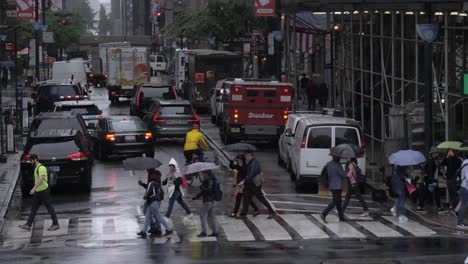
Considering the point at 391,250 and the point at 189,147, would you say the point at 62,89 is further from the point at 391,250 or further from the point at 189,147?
the point at 391,250

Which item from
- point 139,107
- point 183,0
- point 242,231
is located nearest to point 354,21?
point 139,107

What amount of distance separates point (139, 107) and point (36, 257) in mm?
28666

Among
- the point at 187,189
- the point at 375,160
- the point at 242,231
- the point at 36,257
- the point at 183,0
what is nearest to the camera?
the point at 36,257

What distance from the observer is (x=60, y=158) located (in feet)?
83.9

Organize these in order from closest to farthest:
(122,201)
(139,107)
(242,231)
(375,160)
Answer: (242,231)
(122,201)
(375,160)
(139,107)

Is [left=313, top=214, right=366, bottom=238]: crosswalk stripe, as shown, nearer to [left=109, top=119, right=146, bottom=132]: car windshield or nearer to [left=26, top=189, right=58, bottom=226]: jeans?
[left=26, top=189, right=58, bottom=226]: jeans

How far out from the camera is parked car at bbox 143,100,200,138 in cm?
3694

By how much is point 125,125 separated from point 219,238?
46.2 ft

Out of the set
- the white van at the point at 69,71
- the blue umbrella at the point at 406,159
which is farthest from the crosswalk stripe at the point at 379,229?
the white van at the point at 69,71

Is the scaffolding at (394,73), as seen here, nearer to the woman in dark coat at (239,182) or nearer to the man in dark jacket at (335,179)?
the man in dark jacket at (335,179)

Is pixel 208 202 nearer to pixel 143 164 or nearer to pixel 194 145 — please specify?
pixel 143 164

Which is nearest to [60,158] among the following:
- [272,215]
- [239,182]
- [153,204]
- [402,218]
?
[239,182]

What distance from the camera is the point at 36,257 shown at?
57.8ft

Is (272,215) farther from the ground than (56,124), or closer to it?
closer to it
